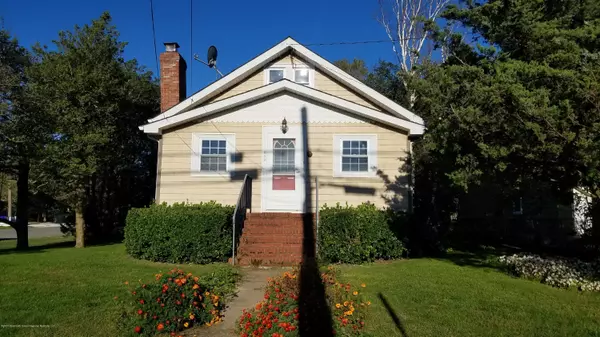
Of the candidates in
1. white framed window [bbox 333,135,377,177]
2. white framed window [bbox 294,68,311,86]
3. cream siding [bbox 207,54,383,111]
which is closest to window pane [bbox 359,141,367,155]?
white framed window [bbox 333,135,377,177]

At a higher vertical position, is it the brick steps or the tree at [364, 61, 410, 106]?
the tree at [364, 61, 410, 106]

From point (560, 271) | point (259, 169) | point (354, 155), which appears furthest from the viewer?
point (259, 169)

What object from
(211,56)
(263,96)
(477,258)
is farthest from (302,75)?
(477,258)

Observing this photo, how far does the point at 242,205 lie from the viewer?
41.2 ft

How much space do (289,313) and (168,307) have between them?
1437mm

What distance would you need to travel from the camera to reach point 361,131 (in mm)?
13734

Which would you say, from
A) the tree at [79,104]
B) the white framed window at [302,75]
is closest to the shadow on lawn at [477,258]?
the white framed window at [302,75]

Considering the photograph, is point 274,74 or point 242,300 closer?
point 242,300

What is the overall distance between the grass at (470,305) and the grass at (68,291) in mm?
3510

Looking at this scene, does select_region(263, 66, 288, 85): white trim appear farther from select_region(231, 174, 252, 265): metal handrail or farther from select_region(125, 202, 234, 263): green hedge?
select_region(125, 202, 234, 263): green hedge

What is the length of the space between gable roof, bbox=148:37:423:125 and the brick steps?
12.9 feet

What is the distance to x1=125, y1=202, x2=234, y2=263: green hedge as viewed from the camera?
447 inches

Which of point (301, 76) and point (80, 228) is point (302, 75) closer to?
point (301, 76)

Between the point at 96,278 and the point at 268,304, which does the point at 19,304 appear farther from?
the point at 268,304
